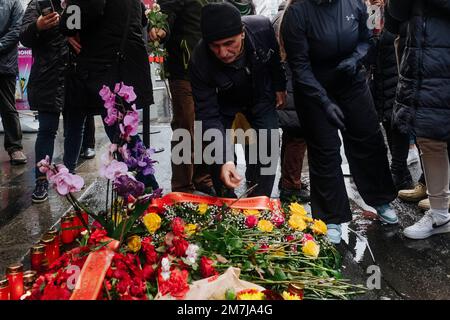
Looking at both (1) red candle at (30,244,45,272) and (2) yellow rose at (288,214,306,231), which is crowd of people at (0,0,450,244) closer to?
(2) yellow rose at (288,214,306,231)

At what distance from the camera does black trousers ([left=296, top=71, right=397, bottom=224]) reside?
346 cm

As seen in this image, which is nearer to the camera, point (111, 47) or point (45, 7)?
point (111, 47)

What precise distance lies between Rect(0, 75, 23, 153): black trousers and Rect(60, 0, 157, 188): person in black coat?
88.7 inches

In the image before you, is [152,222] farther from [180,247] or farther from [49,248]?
[49,248]

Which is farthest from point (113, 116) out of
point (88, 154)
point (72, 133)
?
point (88, 154)

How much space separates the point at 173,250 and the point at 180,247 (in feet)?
0.21

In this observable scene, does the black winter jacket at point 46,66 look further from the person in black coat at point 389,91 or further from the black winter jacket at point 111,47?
the person in black coat at point 389,91

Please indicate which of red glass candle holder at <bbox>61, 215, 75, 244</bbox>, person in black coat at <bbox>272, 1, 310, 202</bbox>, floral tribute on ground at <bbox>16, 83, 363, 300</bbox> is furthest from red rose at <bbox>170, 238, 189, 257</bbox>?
person in black coat at <bbox>272, 1, 310, 202</bbox>

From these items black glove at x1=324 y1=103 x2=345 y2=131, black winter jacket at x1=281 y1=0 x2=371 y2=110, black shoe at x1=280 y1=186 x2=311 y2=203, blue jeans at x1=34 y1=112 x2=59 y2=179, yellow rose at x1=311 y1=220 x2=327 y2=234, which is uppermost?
black winter jacket at x1=281 y1=0 x2=371 y2=110

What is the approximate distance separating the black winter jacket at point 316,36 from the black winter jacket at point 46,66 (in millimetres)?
2121

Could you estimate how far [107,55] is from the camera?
3.94m

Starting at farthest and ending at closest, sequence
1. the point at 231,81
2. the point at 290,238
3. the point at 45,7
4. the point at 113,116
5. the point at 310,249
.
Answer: the point at 45,7 → the point at 231,81 → the point at 290,238 → the point at 310,249 → the point at 113,116

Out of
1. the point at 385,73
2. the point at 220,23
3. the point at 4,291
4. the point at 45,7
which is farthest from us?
the point at 385,73

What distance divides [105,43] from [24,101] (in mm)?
4851
